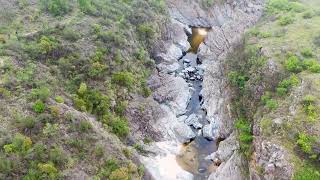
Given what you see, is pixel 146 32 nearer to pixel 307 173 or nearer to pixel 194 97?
pixel 194 97

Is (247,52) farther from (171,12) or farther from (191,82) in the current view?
(171,12)

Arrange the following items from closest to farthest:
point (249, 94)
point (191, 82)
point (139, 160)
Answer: point (139, 160), point (249, 94), point (191, 82)

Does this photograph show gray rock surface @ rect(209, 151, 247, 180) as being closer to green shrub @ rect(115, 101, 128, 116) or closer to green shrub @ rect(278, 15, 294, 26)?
green shrub @ rect(115, 101, 128, 116)

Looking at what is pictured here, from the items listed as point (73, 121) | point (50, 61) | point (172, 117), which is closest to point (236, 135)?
point (172, 117)

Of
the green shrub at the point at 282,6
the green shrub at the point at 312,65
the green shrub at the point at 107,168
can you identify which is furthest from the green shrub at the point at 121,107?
the green shrub at the point at 282,6

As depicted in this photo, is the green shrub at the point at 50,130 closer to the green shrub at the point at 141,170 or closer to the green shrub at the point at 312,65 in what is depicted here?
the green shrub at the point at 141,170

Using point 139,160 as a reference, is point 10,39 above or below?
above
